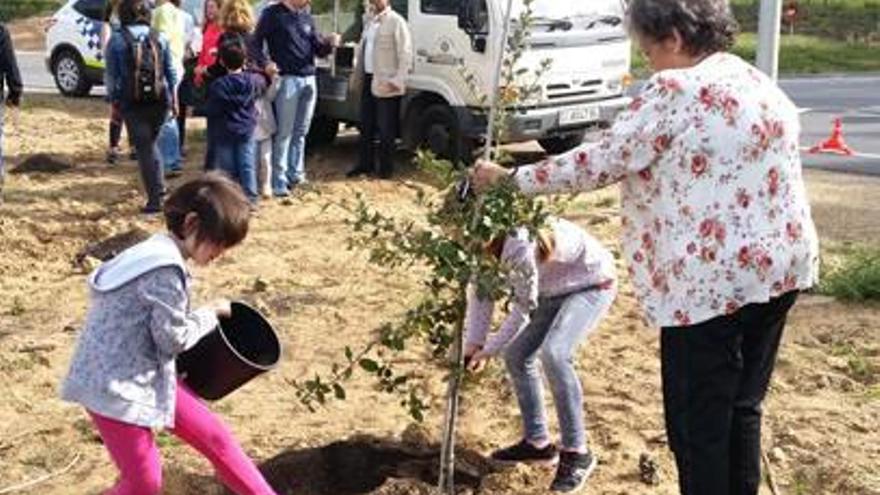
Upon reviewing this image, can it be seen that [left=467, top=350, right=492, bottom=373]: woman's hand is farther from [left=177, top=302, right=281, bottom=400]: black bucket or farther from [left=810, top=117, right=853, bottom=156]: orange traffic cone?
[left=810, top=117, right=853, bottom=156]: orange traffic cone

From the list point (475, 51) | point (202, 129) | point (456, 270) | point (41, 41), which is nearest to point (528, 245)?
point (456, 270)

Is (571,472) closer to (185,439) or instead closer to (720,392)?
(720,392)

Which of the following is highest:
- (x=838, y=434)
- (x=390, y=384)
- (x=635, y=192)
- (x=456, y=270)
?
(x=635, y=192)

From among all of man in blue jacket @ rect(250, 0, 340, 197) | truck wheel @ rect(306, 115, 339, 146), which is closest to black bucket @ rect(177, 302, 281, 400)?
man in blue jacket @ rect(250, 0, 340, 197)

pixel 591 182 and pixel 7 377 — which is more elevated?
pixel 591 182

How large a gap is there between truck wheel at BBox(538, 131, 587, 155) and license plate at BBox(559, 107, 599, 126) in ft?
1.87

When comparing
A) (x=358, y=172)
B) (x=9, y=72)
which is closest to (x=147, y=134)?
(x=9, y=72)

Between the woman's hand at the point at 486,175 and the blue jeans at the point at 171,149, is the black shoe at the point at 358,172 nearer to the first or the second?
the blue jeans at the point at 171,149

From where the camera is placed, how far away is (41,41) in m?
28.2

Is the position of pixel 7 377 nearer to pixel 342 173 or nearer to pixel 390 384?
pixel 390 384

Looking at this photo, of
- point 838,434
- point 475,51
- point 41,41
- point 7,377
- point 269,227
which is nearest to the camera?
point 838,434

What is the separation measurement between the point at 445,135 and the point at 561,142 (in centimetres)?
157

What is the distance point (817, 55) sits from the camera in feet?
84.3

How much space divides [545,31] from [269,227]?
3185mm
